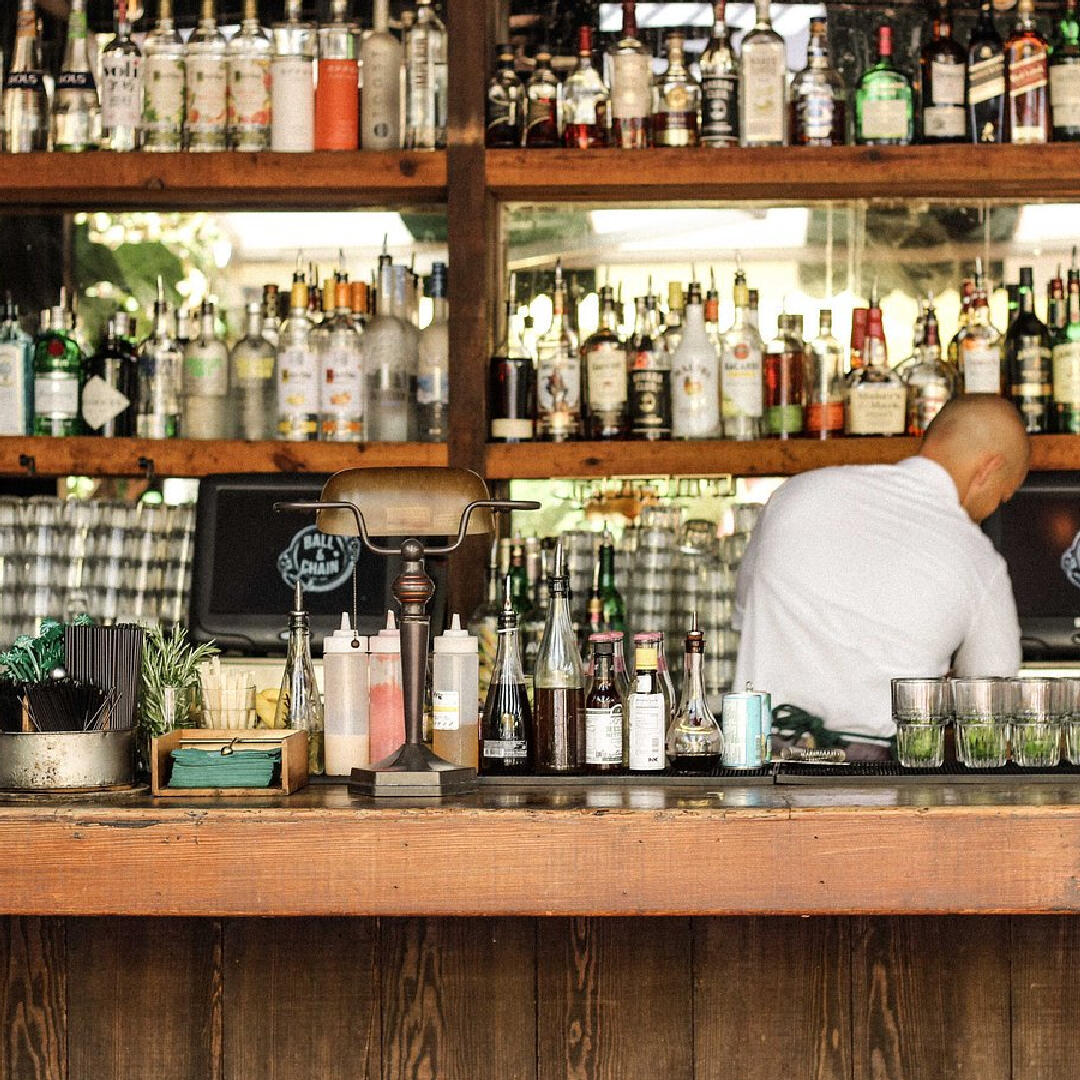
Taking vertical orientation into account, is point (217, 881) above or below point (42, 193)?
below

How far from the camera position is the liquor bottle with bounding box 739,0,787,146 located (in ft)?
10.1

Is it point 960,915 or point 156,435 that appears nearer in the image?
point 960,915

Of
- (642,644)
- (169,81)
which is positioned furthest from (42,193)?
(642,644)

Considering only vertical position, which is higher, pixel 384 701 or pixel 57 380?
pixel 57 380

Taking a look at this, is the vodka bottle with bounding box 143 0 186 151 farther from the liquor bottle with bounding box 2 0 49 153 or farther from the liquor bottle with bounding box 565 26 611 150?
the liquor bottle with bounding box 565 26 611 150

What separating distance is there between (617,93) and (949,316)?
828 mm

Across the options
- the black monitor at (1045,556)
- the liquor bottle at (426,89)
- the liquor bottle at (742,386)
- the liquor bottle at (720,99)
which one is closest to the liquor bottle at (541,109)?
the liquor bottle at (426,89)

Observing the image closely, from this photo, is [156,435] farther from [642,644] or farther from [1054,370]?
[1054,370]

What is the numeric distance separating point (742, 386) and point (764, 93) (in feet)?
1.78

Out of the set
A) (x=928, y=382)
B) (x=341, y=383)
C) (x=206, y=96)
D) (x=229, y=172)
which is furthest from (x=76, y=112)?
(x=928, y=382)

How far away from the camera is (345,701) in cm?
199

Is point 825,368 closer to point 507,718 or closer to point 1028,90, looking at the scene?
point 1028,90

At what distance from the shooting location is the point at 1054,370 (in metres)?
3.12

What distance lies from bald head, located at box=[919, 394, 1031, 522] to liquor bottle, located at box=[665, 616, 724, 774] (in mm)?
949
